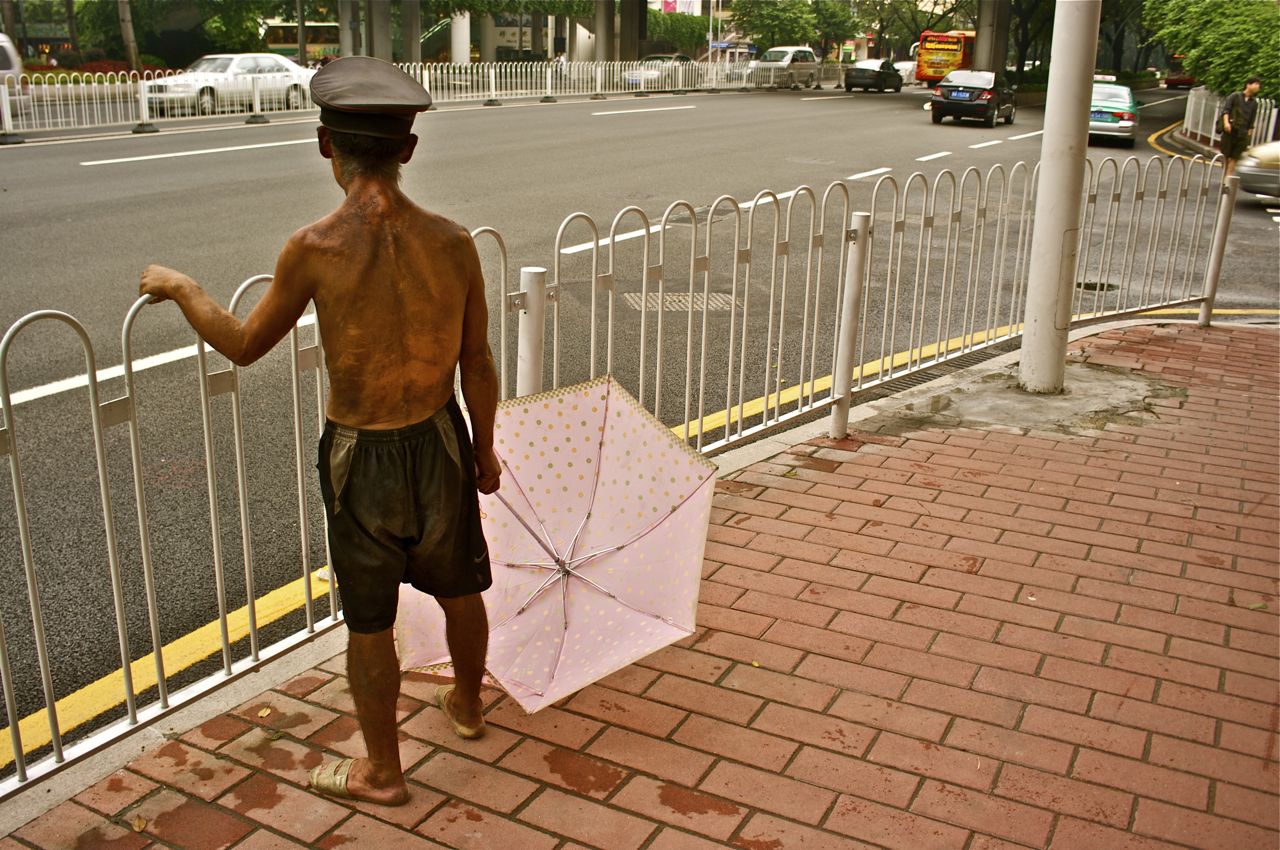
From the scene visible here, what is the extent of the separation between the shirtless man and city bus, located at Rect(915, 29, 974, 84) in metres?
53.4

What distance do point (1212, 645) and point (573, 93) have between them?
105ft

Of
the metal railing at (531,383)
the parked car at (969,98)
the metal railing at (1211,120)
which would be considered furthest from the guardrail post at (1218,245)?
the parked car at (969,98)

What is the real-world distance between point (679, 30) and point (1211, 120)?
149ft

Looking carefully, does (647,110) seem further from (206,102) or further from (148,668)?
(148,668)

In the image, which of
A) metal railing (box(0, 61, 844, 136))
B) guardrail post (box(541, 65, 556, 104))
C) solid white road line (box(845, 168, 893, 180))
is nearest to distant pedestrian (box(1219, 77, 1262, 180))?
solid white road line (box(845, 168, 893, 180))

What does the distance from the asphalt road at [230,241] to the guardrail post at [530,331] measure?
774 mm

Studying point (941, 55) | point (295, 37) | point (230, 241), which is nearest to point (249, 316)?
point (230, 241)

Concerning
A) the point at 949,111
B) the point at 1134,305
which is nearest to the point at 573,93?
the point at 949,111

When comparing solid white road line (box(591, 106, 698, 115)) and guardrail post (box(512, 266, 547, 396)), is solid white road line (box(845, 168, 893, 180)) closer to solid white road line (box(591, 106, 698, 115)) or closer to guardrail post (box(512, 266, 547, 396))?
solid white road line (box(591, 106, 698, 115))

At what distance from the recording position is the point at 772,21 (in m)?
66.2

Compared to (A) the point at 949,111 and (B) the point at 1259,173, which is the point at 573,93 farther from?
(B) the point at 1259,173

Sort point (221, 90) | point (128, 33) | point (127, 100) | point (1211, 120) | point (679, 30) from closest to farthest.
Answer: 1. point (127, 100)
2. point (221, 90)
3. point (1211, 120)
4. point (128, 33)
5. point (679, 30)

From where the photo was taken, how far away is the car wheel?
23750 millimetres

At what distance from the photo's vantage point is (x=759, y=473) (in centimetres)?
536
